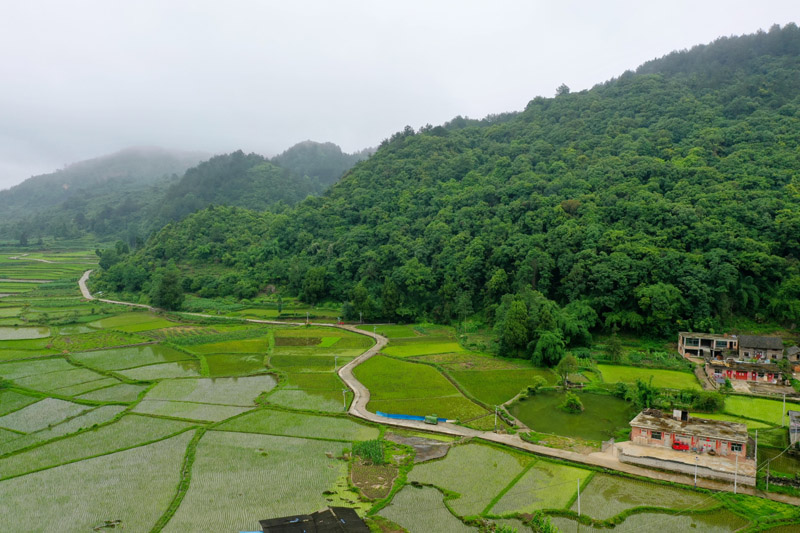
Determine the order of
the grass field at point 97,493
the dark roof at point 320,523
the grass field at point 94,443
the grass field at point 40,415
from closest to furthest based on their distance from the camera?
the dark roof at point 320,523 → the grass field at point 97,493 → the grass field at point 94,443 → the grass field at point 40,415

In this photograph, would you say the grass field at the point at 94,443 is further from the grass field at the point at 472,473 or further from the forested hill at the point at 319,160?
the forested hill at the point at 319,160

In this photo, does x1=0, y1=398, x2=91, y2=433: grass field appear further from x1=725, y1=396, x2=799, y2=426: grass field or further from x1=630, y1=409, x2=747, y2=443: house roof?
x1=725, y1=396, x2=799, y2=426: grass field

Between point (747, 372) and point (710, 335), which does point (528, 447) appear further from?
point (710, 335)

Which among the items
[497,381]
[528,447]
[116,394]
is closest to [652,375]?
[497,381]

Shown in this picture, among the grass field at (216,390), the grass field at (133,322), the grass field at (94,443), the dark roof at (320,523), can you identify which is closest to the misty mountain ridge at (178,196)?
the grass field at (133,322)

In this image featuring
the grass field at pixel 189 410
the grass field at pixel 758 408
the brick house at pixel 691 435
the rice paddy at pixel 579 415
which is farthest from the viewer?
the grass field at pixel 189 410
